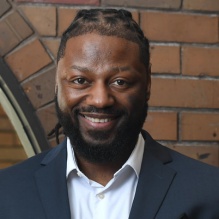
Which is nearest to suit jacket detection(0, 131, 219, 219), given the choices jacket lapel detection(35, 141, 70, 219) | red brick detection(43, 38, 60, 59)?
jacket lapel detection(35, 141, 70, 219)

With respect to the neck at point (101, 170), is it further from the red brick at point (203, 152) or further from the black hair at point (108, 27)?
the red brick at point (203, 152)

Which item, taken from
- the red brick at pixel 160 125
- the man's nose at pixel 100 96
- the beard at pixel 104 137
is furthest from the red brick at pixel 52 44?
the man's nose at pixel 100 96

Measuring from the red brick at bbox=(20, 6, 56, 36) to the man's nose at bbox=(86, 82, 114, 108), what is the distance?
64 centimetres

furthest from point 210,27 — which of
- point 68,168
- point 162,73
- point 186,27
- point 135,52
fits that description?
point 68,168

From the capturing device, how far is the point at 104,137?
1645 mm

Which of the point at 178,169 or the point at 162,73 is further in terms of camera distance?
the point at 162,73

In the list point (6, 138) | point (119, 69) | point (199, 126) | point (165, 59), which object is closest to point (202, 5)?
point (165, 59)

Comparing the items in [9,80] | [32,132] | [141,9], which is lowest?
[32,132]

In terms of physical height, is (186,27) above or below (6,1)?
below

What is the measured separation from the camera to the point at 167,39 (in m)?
2.26

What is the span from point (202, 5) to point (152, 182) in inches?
34.4

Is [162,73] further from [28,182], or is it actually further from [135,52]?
[28,182]

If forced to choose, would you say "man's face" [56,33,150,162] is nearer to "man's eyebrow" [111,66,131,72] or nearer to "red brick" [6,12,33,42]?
"man's eyebrow" [111,66,131,72]

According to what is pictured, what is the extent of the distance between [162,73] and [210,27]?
26cm
